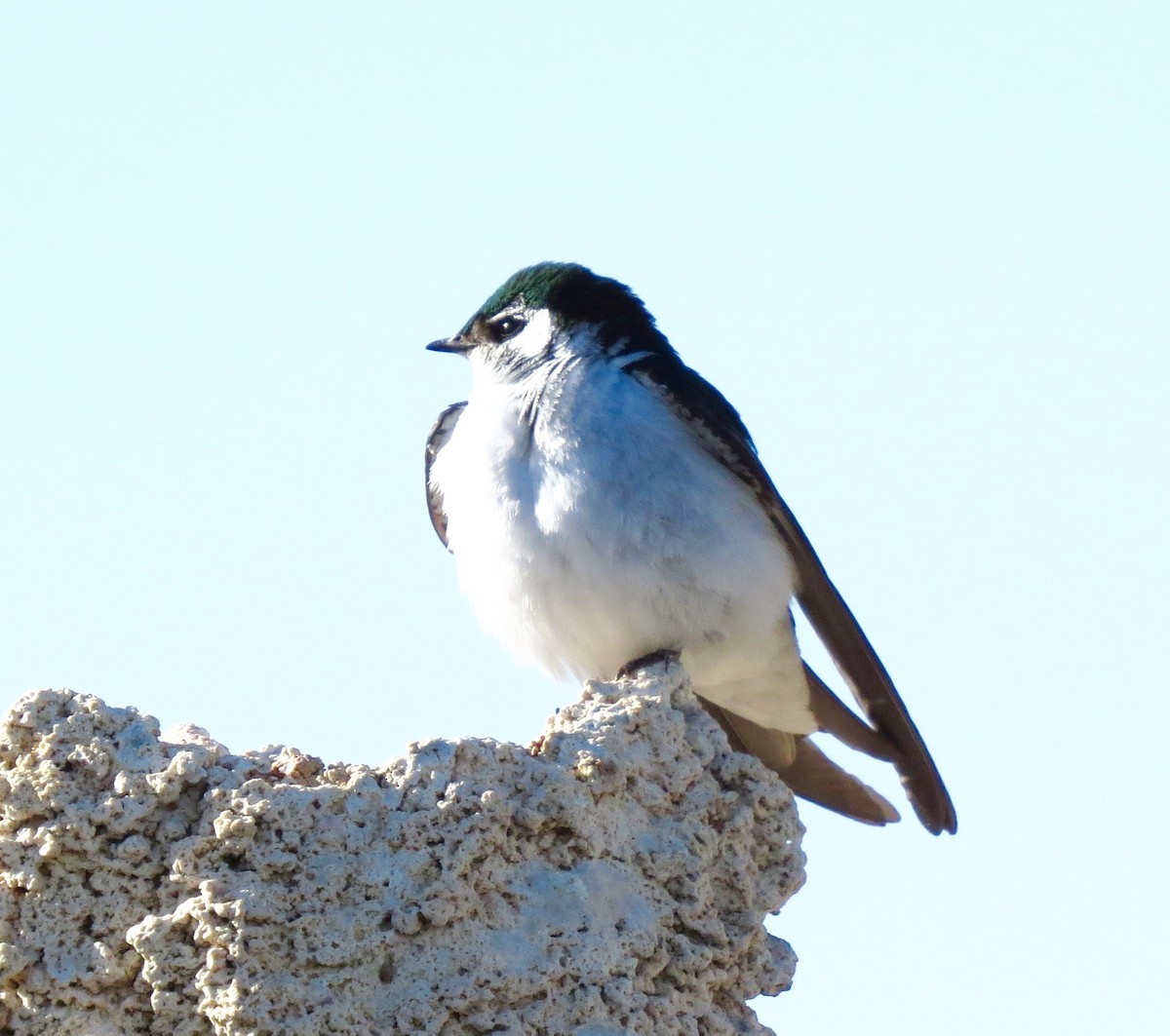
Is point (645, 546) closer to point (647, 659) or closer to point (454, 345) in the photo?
point (647, 659)

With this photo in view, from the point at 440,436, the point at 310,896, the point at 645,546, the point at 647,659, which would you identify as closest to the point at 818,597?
the point at 647,659

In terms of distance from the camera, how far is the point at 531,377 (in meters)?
7.52

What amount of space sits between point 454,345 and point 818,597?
194 centimetres

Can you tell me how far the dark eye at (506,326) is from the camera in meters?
8.14

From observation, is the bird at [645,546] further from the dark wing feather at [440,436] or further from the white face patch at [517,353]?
the dark wing feather at [440,436]

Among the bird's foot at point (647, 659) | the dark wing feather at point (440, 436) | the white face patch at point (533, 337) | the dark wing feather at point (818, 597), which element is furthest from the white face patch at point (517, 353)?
the bird's foot at point (647, 659)

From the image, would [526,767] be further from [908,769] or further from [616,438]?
[908,769]

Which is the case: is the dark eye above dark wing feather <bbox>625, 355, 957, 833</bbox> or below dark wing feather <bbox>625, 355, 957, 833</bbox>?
above

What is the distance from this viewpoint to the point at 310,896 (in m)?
4.58

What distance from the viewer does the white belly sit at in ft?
22.8

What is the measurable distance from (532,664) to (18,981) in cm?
327

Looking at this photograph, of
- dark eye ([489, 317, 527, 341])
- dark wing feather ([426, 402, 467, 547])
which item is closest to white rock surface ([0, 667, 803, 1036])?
dark wing feather ([426, 402, 467, 547])

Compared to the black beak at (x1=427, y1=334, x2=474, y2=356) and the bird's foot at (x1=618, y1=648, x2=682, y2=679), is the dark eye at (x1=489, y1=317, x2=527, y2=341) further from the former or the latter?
the bird's foot at (x1=618, y1=648, x2=682, y2=679)

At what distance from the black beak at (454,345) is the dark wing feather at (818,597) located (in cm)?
108
